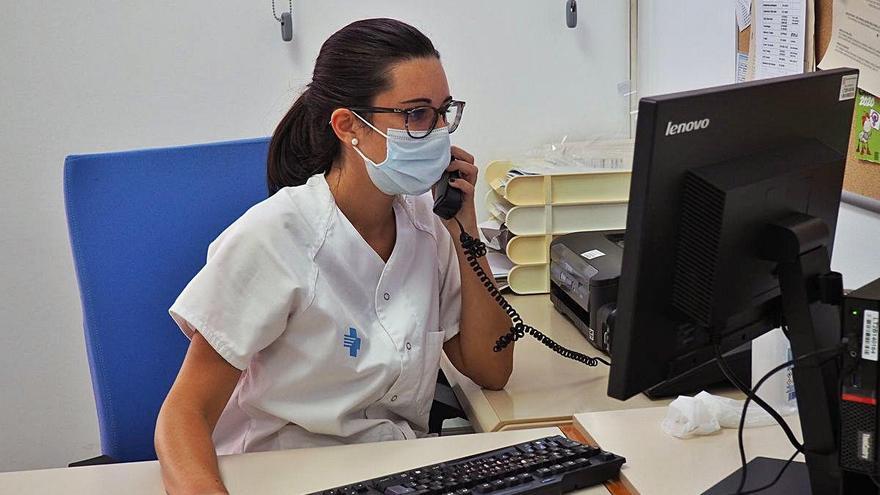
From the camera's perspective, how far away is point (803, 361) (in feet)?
3.41

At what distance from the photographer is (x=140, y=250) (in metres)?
1.68

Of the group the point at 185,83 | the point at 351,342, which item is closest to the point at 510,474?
the point at 351,342

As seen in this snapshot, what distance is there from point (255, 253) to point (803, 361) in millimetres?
766

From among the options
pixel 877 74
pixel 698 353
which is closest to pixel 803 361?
pixel 698 353

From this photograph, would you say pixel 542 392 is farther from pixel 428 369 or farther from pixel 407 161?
pixel 407 161

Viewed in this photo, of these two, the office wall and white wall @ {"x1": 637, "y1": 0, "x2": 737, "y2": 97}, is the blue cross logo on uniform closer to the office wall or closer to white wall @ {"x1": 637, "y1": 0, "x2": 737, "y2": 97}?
the office wall

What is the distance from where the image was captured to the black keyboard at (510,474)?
3.88 feet

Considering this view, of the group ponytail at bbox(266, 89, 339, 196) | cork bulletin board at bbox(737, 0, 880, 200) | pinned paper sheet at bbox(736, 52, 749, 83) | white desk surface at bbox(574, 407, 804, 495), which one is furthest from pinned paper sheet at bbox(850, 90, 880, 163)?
ponytail at bbox(266, 89, 339, 196)

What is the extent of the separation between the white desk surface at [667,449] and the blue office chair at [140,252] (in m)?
0.39

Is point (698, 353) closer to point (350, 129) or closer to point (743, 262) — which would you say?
point (743, 262)

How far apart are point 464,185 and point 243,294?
466mm

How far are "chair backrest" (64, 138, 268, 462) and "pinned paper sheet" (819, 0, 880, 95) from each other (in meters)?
0.99

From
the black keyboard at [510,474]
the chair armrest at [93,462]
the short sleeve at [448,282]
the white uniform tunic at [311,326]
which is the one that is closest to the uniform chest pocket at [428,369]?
the white uniform tunic at [311,326]

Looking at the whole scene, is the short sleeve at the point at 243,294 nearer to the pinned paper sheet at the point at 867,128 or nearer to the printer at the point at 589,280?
the printer at the point at 589,280
